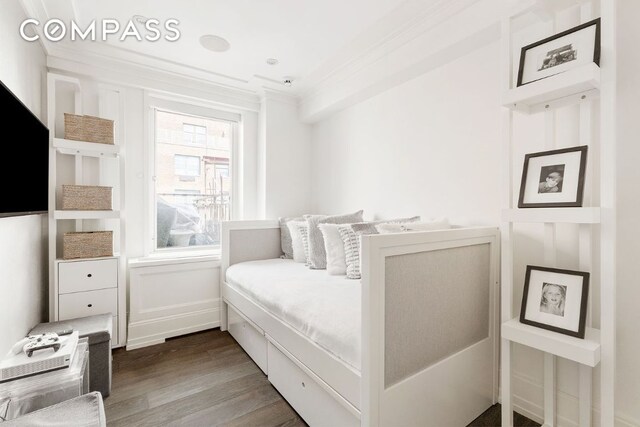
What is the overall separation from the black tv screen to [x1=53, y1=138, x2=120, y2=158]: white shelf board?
26 cm

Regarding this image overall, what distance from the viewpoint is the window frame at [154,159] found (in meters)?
2.88

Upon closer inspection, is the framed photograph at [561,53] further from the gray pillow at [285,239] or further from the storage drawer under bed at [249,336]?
the gray pillow at [285,239]

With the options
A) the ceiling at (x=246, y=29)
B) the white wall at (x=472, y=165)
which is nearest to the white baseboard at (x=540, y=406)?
the white wall at (x=472, y=165)

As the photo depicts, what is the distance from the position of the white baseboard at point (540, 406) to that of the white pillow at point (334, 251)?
1.18 metres

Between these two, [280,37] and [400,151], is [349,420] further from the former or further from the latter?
[280,37]

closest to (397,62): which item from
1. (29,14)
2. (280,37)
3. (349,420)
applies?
(280,37)

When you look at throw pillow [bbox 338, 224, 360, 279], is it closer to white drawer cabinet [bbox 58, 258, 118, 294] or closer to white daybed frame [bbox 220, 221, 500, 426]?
white daybed frame [bbox 220, 221, 500, 426]

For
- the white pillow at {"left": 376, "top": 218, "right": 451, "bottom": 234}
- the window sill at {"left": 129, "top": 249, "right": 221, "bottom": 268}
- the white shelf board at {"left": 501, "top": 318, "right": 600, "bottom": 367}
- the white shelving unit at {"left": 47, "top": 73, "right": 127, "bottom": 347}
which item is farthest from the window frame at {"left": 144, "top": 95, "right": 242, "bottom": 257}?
the white shelf board at {"left": 501, "top": 318, "right": 600, "bottom": 367}

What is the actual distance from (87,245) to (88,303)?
0.42 meters

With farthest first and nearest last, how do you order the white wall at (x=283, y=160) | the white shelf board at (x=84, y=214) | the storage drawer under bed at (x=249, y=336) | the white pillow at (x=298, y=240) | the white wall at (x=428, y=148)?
the white wall at (x=283, y=160) < the white pillow at (x=298, y=240) < the white shelf board at (x=84, y=214) < the storage drawer under bed at (x=249, y=336) < the white wall at (x=428, y=148)

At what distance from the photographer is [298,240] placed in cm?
276

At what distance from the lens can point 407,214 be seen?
242 centimetres

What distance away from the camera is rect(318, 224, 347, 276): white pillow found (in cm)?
220

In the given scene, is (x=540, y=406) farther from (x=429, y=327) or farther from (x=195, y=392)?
(x=195, y=392)
